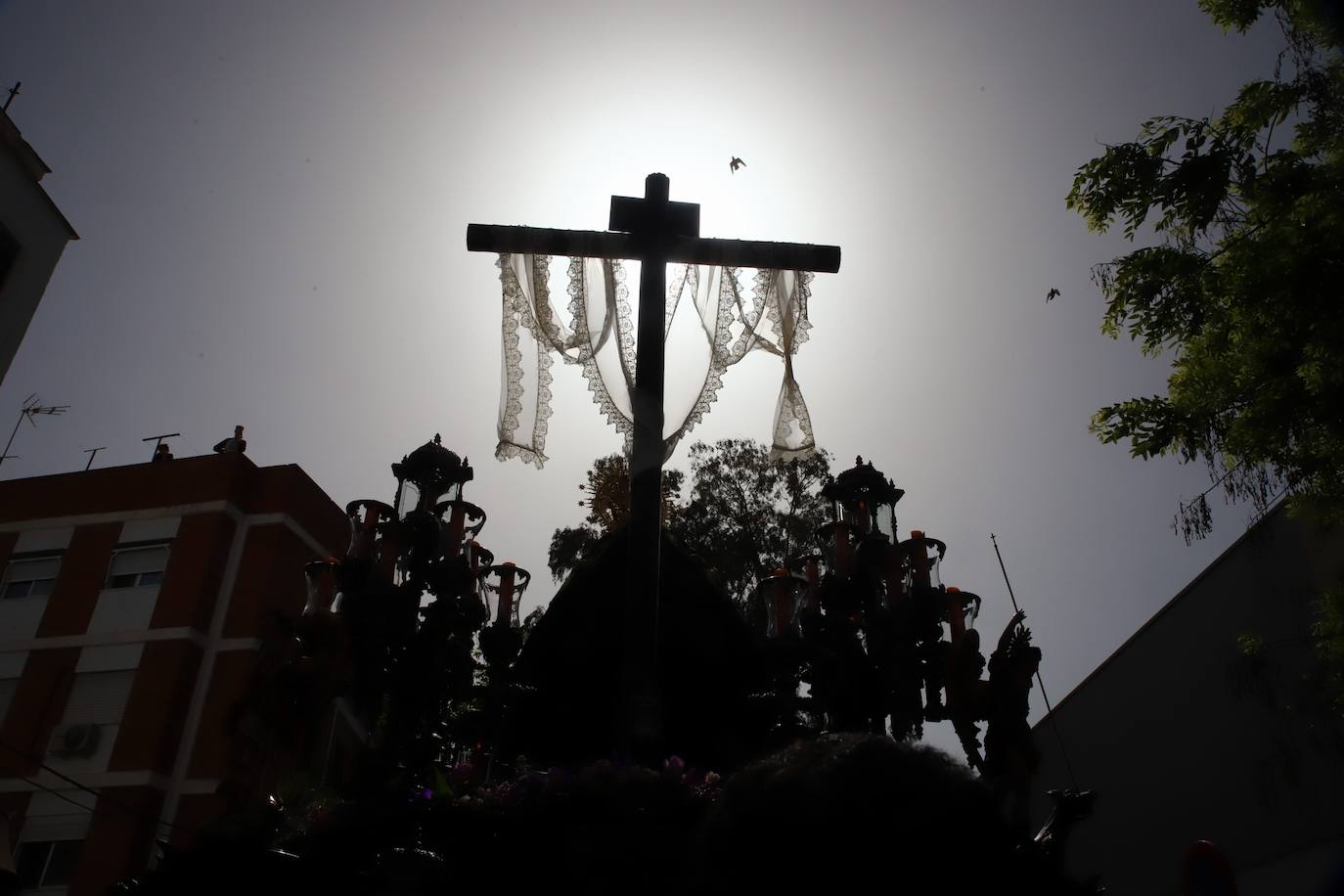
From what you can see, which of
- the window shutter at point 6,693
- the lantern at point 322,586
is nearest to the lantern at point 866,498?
the lantern at point 322,586

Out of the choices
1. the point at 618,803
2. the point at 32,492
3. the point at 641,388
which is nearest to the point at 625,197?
the point at 641,388

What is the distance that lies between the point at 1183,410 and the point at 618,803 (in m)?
6.93

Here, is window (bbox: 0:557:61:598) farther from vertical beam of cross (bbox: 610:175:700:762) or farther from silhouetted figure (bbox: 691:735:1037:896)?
silhouetted figure (bbox: 691:735:1037:896)

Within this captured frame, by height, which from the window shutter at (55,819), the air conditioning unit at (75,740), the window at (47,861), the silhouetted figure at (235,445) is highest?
the silhouetted figure at (235,445)

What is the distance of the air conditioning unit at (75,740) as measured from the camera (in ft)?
55.2

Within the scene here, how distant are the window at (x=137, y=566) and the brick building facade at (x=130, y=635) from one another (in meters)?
0.03

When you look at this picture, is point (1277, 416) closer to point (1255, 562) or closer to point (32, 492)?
point (1255, 562)

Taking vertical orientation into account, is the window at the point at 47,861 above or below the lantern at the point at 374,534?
below

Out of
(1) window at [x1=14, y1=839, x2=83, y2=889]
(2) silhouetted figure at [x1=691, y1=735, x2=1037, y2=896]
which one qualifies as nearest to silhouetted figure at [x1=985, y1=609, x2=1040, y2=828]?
(2) silhouetted figure at [x1=691, y1=735, x2=1037, y2=896]

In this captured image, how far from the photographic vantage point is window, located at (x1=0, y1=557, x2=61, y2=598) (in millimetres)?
19734

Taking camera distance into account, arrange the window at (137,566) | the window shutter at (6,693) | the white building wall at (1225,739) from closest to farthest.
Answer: the white building wall at (1225,739) → the window shutter at (6,693) → the window at (137,566)

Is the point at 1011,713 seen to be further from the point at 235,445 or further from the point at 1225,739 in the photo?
the point at 235,445

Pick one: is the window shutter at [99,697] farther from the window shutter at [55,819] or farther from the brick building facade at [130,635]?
the window shutter at [55,819]

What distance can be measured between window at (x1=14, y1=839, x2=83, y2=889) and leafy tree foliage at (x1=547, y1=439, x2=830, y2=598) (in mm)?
10309
